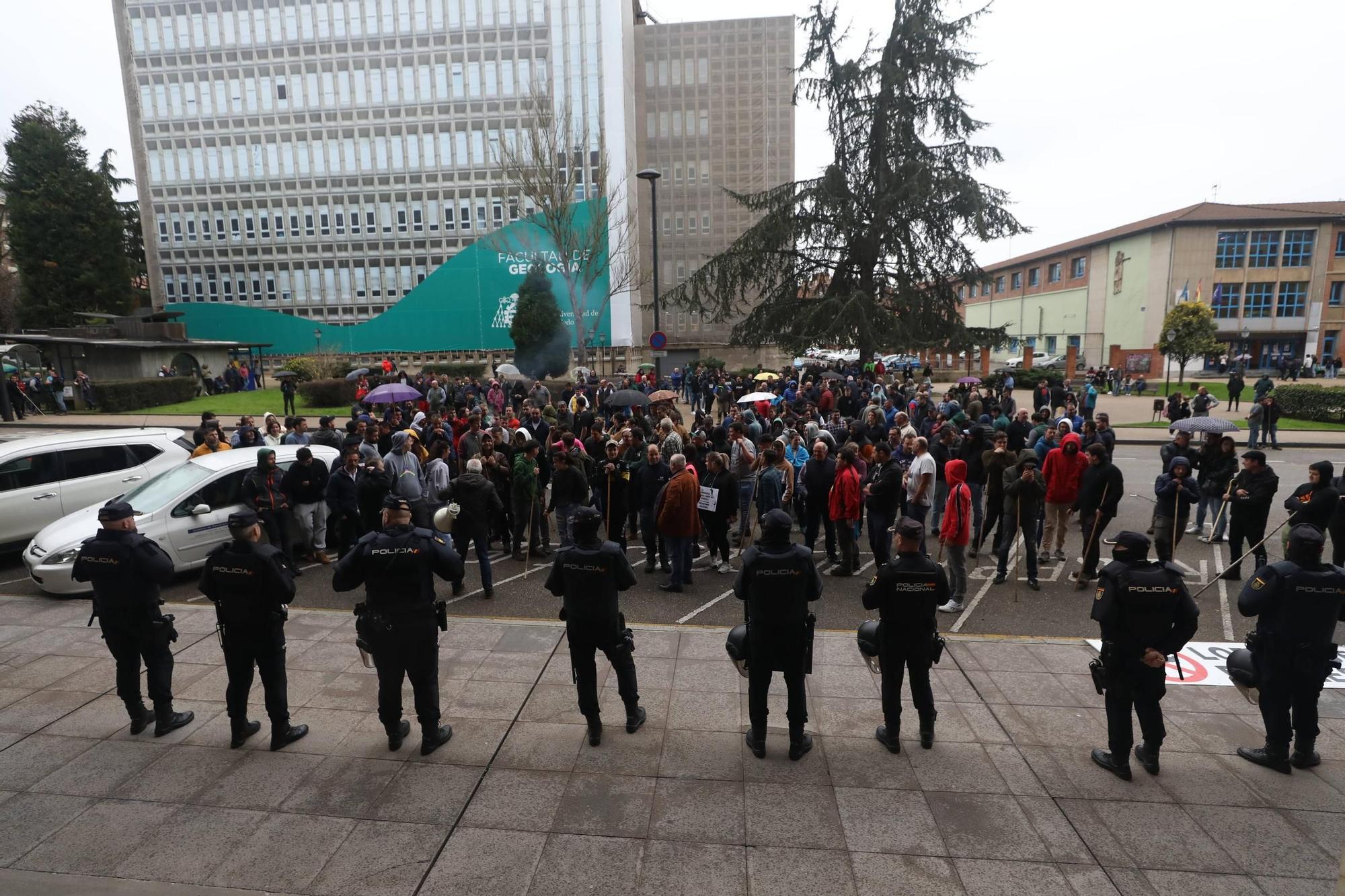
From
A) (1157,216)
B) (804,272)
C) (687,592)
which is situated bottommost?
(687,592)

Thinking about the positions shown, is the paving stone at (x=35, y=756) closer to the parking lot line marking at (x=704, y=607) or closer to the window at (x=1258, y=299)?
the parking lot line marking at (x=704, y=607)

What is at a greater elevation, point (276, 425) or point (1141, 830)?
point (276, 425)

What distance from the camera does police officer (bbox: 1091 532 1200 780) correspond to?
430cm

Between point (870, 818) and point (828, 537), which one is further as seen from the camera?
point (828, 537)

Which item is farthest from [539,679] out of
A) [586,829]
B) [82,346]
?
[82,346]

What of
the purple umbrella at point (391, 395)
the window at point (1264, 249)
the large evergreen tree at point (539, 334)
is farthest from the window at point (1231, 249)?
the purple umbrella at point (391, 395)

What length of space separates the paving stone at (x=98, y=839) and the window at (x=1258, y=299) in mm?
60865

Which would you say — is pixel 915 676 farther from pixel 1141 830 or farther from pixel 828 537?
pixel 828 537

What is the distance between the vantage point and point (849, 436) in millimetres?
11883

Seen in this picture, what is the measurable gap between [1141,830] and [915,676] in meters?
1.44

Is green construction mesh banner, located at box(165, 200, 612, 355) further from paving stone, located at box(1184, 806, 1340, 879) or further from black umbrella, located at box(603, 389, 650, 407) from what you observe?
paving stone, located at box(1184, 806, 1340, 879)

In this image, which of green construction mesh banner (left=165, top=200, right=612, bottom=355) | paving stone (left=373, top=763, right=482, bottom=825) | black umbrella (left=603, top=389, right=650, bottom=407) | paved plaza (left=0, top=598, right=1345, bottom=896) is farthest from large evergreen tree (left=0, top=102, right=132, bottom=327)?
paving stone (left=373, top=763, right=482, bottom=825)

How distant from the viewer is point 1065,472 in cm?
900

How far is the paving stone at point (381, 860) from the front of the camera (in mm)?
3670
